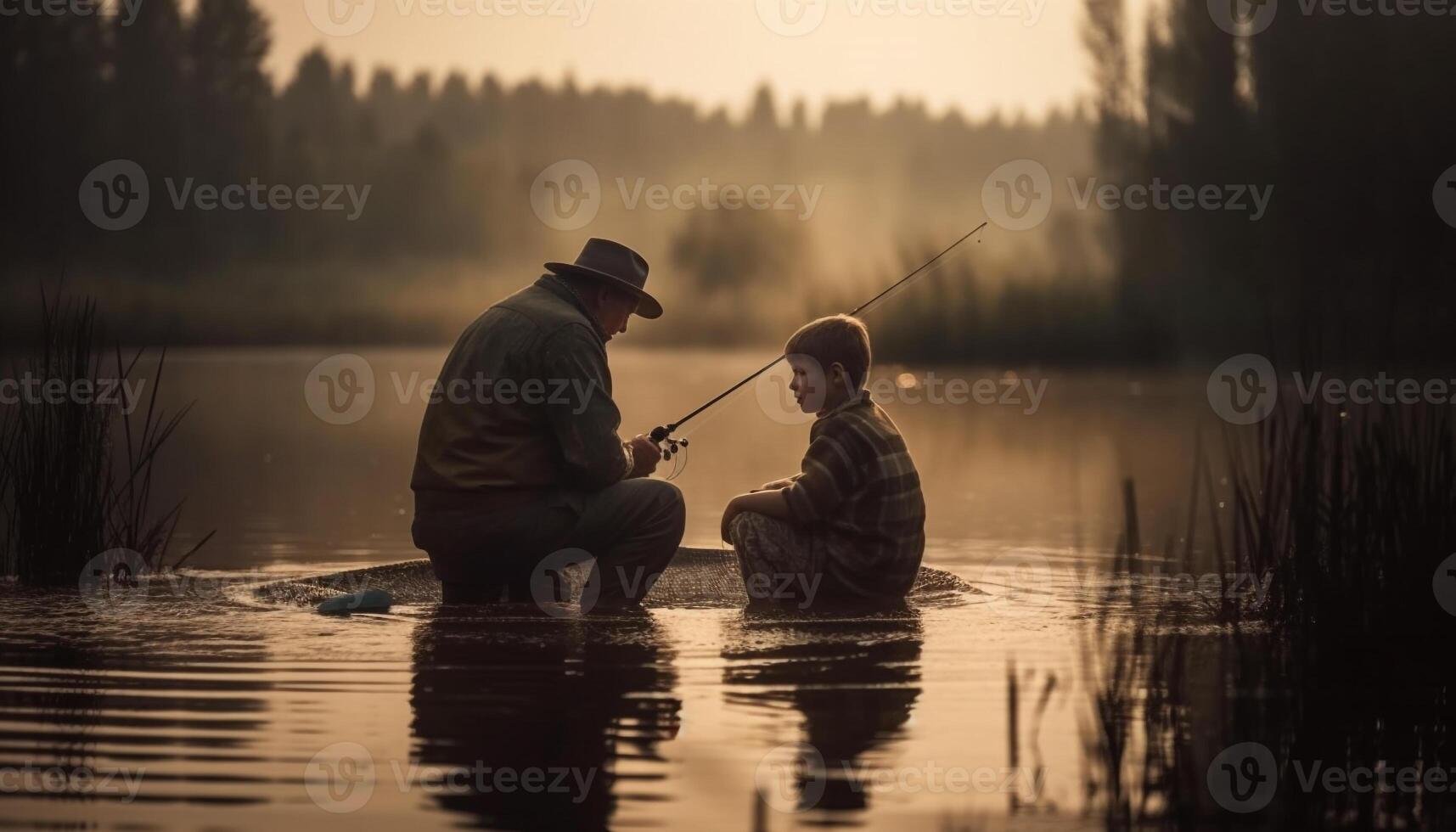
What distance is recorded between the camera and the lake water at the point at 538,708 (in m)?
4.17

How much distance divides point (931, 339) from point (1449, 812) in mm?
25120

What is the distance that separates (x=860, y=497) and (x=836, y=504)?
102mm

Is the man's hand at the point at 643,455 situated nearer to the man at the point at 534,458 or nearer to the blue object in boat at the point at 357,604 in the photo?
the man at the point at 534,458

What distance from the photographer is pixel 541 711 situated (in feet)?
16.8

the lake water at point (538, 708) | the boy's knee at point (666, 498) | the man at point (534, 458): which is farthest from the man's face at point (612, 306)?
the lake water at point (538, 708)

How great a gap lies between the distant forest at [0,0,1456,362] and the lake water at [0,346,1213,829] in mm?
1864

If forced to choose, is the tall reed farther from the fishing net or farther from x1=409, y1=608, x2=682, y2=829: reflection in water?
x1=409, y1=608, x2=682, y2=829: reflection in water

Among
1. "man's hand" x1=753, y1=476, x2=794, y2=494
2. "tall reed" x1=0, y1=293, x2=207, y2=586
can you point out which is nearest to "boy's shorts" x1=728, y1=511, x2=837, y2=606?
"man's hand" x1=753, y1=476, x2=794, y2=494

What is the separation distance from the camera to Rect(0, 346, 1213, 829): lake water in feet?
13.7

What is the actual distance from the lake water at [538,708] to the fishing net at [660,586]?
0.64 ft

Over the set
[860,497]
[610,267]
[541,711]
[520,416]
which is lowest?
[541,711]

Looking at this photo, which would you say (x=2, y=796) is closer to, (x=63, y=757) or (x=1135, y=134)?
(x=63, y=757)

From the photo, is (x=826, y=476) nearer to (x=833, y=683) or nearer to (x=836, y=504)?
(x=836, y=504)

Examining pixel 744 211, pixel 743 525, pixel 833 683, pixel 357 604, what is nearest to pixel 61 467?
pixel 357 604
